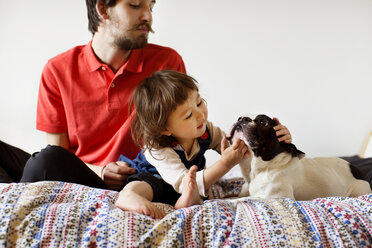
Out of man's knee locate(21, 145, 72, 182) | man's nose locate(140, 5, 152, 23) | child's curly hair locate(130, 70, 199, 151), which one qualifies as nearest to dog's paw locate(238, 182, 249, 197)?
child's curly hair locate(130, 70, 199, 151)

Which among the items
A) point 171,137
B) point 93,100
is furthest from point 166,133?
point 93,100

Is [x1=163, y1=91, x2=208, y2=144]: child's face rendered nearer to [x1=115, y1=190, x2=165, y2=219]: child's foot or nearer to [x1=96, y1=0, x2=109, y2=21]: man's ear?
[x1=115, y1=190, x2=165, y2=219]: child's foot

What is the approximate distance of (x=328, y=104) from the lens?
7.12 ft

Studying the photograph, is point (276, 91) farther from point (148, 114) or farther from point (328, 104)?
point (148, 114)

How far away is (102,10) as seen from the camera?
1532 mm

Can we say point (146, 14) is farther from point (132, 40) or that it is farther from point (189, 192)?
point (189, 192)

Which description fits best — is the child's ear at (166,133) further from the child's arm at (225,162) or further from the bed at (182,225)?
the bed at (182,225)

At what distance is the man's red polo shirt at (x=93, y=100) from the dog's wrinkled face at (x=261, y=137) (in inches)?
21.1

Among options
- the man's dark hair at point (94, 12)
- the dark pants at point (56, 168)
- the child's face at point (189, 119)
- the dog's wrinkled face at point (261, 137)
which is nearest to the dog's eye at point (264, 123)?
the dog's wrinkled face at point (261, 137)

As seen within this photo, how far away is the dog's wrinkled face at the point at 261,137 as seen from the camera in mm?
1097

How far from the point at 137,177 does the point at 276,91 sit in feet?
3.99

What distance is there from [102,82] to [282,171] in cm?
80

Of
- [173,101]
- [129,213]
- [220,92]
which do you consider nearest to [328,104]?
[220,92]

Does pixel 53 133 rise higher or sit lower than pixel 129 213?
lower
